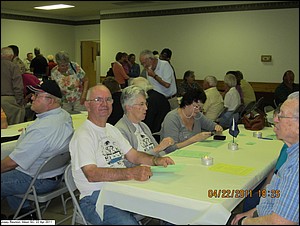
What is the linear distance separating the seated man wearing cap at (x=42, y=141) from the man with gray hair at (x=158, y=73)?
2.12 metres

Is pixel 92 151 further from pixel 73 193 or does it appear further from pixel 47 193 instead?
pixel 47 193

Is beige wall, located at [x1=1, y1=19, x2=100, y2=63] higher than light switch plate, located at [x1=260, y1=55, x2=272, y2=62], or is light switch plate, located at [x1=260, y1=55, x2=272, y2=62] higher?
beige wall, located at [x1=1, y1=19, x2=100, y2=63]

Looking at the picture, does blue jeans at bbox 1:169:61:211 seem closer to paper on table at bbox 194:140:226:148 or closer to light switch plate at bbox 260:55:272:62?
paper on table at bbox 194:140:226:148

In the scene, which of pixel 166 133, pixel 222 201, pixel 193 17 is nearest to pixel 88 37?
pixel 193 17

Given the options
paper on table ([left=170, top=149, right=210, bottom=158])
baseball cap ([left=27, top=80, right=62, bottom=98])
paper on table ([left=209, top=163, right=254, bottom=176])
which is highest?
baseball cap ([left=27, top=80, right=62, bottom=98])

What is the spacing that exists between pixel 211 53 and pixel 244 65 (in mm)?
720

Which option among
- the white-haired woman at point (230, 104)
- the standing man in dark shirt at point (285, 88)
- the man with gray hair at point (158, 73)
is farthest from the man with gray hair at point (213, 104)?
the standing man in dark shirt at point (285, 88)

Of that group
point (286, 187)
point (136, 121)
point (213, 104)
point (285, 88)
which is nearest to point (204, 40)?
point (285, 88)

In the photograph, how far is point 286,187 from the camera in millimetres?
1333

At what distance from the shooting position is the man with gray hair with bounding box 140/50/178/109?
14.6ft

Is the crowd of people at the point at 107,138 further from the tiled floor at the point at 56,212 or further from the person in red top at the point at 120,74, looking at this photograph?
the person in red top at the point at 120,74

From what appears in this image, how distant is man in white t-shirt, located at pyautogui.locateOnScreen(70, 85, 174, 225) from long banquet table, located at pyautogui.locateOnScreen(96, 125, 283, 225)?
0.05 meters

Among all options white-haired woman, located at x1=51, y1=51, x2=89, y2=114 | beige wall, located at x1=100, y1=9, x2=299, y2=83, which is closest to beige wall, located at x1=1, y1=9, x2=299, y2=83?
beige wall, located at x1=100, y1=9, x2=299, y2=83

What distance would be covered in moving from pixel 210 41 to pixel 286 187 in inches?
252
